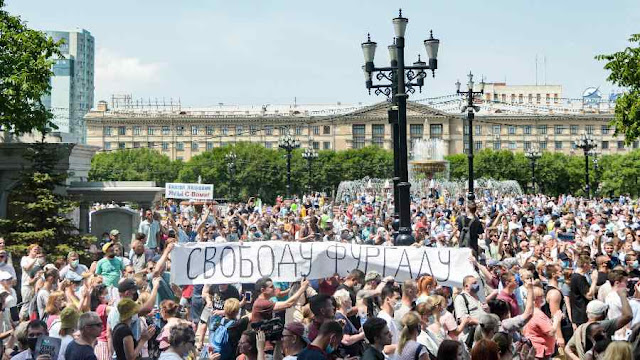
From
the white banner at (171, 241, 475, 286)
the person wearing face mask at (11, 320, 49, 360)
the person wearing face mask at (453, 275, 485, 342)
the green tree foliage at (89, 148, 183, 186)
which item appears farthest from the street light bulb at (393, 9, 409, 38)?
the green tree foliage at (89, 148, 183, 186)

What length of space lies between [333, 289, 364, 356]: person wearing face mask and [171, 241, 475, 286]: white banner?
2.04 meters

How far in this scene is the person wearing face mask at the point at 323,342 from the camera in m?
7.17

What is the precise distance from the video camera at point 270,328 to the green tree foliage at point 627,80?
22.3 metres

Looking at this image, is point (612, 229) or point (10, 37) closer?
point (612, 229)

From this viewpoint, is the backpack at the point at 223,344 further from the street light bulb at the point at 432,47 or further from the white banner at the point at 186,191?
the white banner at the point at 186,191

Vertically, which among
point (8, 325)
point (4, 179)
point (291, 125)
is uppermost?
point (291, 125)

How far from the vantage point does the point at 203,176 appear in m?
109

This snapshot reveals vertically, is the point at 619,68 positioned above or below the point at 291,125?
below

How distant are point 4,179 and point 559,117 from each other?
120950mm

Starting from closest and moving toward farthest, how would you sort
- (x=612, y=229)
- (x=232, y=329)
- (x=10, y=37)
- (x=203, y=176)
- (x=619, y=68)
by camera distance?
(x=232, y=329) < (x=612, y=229) < (x=10, y=37) < (x=619, y=68) < (x=203, y=176)

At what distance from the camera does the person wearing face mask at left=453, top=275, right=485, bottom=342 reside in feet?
31.4

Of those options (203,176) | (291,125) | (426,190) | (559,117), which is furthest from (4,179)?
(559,117)

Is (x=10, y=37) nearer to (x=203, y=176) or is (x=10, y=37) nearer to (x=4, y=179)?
(x=4, y=179)

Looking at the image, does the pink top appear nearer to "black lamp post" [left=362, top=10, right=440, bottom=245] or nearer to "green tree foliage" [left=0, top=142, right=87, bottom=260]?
"black lamp post" [left=362, top=10, right=440, bottom=245]
